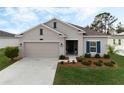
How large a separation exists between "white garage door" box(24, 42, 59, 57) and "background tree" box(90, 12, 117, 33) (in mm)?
31900

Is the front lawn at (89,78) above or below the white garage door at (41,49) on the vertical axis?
below

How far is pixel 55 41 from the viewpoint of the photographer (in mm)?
23578

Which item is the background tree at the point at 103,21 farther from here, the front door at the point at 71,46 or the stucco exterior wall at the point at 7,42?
the front door at the point at 71,46

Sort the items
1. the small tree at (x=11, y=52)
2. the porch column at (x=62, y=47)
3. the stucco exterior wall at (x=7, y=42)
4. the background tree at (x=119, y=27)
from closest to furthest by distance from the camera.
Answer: the small tree at (x=11, y=52)
the porch column at (x=62, y=47)
the stucco exterior wall at (x=7, y=42)
the background tree at (x=119, y=27)

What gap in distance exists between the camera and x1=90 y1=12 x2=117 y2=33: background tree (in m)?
53.2

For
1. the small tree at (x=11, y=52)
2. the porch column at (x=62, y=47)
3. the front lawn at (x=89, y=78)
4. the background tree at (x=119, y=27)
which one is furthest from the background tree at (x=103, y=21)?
the front lawn at (x=89, y=78)

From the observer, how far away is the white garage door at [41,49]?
23.8 meters

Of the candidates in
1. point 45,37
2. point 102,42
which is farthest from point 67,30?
point 102,42

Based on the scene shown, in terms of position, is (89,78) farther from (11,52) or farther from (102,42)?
(102,42)

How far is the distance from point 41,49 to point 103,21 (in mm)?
33398

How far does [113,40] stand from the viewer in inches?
1544

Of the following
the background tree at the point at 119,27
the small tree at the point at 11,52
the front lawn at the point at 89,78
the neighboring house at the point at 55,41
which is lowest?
the front lawn at the point at 89,78

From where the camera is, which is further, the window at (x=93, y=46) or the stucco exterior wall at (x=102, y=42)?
the window at (x=93, y=46)
